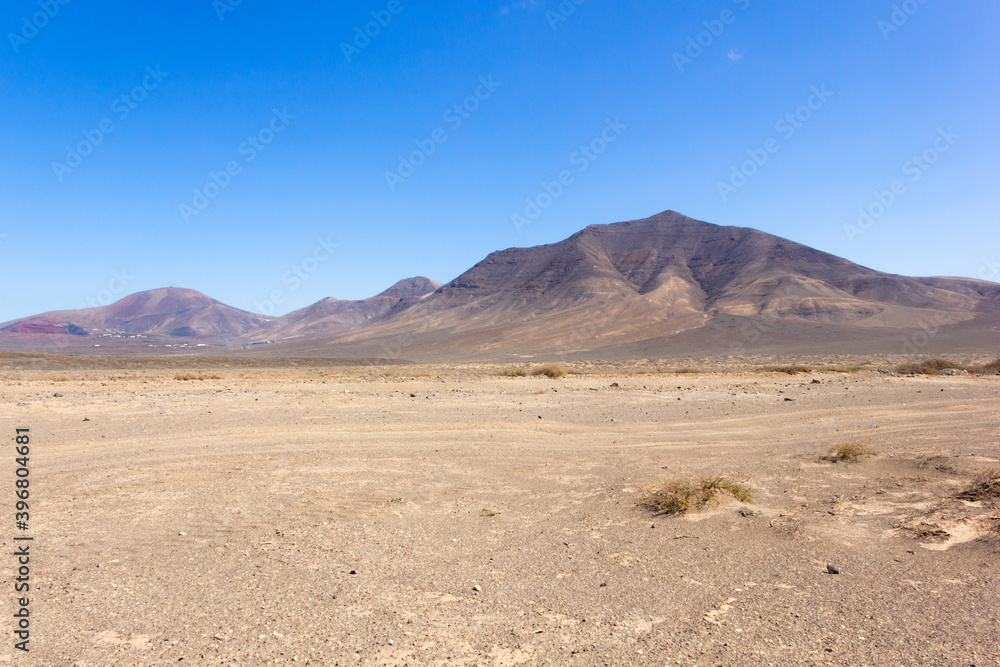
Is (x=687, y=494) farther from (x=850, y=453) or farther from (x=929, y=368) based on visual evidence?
(x=929, y=368)

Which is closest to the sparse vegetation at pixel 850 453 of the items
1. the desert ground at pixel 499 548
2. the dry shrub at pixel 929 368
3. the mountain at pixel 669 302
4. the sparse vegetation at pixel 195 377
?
the desert ground at pixel 499 548

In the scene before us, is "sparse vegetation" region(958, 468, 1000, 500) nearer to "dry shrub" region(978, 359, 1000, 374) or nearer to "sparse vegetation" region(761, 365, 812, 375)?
"sparse vegetation" region(761, 365, 812, 375)

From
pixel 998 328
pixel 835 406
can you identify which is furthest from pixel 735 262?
pixel 835 406

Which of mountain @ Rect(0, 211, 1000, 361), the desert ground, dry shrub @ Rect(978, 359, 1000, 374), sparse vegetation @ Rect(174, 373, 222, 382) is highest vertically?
mountain @ Rect(0, 211, 1000, 361)

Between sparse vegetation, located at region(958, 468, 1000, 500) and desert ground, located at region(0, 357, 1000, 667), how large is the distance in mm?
157

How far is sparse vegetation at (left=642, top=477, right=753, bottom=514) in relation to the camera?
718 cm

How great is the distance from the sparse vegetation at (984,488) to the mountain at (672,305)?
65.8m

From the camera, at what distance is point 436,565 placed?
5.63 meters

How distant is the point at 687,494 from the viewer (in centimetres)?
729

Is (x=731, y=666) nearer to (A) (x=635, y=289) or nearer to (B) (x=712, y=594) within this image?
(B) (x=712, y=594)

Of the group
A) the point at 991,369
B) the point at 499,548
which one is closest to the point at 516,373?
the point at 499,548

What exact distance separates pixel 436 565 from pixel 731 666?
2903mm

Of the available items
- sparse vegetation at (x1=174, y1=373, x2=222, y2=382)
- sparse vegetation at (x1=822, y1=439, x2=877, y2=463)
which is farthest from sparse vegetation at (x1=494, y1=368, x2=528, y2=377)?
sparse vegetation at (x1=822, y1=439, x2=877, y2=463)

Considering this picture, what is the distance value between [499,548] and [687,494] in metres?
2.76
